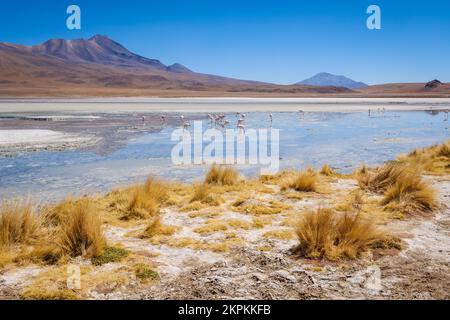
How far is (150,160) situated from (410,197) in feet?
22.0

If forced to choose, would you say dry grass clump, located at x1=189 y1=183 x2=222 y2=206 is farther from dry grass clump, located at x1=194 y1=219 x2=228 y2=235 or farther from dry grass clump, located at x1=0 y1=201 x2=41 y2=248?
dry grass clump, located at x1=0 y1=201 x2=41 y2=248

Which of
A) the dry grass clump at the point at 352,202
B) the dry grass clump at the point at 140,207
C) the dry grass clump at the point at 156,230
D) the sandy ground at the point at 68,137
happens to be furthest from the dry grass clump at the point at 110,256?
the sandy ground at the point at 68,137

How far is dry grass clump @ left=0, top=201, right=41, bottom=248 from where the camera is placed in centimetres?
488

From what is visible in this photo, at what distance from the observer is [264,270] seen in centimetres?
431

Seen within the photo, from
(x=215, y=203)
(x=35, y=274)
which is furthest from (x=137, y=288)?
(x=215, y=203)

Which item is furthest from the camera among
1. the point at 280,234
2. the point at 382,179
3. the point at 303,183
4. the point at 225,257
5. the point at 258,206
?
the point at 382,179

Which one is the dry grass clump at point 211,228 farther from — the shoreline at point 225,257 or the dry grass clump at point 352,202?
the dry grass clump at point 352,202

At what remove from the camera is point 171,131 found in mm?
18094

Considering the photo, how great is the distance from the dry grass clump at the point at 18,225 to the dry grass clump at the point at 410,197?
477 cm

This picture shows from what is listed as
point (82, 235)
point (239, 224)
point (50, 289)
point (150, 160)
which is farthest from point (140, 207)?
point (150, 160)

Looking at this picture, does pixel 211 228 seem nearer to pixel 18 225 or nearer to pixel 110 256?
pixel 110 256

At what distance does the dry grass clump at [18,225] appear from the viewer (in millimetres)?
4883

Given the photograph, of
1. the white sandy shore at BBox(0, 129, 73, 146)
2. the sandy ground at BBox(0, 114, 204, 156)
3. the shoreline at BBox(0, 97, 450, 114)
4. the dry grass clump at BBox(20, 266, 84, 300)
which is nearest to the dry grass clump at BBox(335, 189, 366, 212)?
the dry grass clump at BBox(20, 266, 84, 300)
